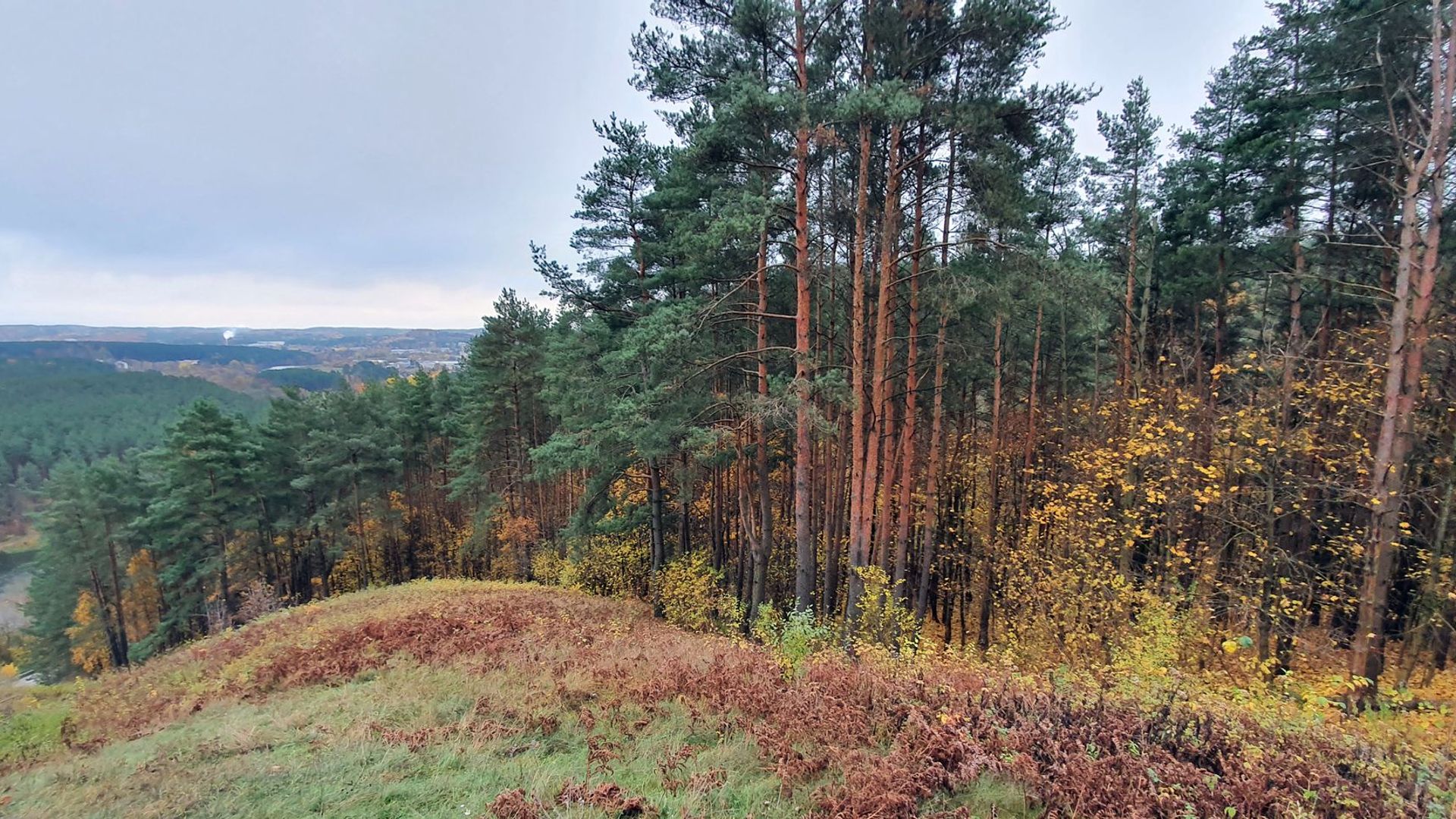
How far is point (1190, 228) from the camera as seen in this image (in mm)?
13289

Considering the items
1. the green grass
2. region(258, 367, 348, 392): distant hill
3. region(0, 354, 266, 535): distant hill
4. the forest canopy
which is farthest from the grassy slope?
region(258, 367, 348, 392): distant hill

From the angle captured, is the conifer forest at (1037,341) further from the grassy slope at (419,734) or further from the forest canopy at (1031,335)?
the grassy slope at (419,734)

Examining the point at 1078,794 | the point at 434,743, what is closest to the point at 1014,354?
the point at 1078,794

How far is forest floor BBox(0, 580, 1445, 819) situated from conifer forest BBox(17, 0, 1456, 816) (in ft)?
4.69

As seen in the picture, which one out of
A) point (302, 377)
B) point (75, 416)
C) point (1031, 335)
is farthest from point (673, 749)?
point (302, 377)

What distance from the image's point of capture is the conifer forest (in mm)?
7844

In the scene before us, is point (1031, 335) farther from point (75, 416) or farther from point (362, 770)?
point (75, 416)

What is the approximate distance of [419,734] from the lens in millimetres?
5176

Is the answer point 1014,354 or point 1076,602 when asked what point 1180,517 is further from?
point 1014,354

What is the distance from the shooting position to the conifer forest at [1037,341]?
25.7ft

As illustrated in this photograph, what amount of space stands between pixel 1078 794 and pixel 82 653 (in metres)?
46.8

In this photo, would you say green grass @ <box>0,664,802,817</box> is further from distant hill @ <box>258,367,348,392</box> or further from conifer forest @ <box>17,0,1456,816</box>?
distant hill @ <box>258,367,348,392</box>

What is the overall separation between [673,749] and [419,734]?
2.41 m

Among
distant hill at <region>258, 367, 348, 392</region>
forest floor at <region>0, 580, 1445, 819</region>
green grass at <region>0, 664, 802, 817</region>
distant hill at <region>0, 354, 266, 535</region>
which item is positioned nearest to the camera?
forest floor at <region>0, 580, 1445, 819</region>
